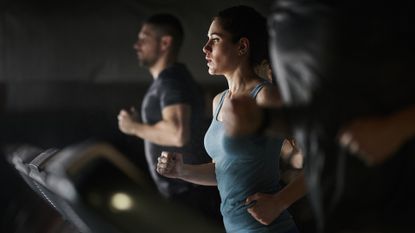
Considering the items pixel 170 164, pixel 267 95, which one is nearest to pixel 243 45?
pixel 267 95

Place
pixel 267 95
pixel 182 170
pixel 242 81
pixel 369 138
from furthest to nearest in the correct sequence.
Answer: pixel 182 170 → pixel 242 81 → pixel 267 95 → pixel 369 138

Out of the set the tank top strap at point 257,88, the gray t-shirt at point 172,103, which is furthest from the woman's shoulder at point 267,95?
the gray t-shirt at point 172,103

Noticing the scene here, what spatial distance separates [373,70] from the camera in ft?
2.40

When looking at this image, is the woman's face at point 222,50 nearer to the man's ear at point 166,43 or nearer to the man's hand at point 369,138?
the man's ear at point 166,43

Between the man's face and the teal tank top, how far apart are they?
38 cm

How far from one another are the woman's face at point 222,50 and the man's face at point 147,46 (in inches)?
13.2

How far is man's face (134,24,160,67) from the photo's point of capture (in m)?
1.50

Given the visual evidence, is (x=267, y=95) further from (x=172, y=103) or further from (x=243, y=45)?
(x=172, y=103)

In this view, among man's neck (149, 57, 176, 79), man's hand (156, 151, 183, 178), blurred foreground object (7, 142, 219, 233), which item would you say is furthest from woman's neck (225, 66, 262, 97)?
blurred foreground object (7, 142, 219, 233)

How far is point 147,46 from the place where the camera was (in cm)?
150

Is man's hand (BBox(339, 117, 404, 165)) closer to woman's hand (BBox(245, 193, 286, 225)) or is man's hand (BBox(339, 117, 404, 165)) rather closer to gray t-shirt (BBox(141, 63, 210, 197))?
woman's hand (BBox(245, 193, 286, 225))

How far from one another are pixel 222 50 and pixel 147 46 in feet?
1.24

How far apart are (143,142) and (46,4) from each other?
0.43 meters

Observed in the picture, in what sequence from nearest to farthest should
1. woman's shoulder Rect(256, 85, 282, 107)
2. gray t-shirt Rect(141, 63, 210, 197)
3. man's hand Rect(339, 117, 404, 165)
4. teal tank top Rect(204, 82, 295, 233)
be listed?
1. man's hand Rect(339, 117, 404, 165)
2. woman's shoulder Rect(256, 85, 282, 107)
3. teal tank top Rect(204, 82, 295, 233)
4. gray t-shirt Rect(141, 63, 210, 197)
